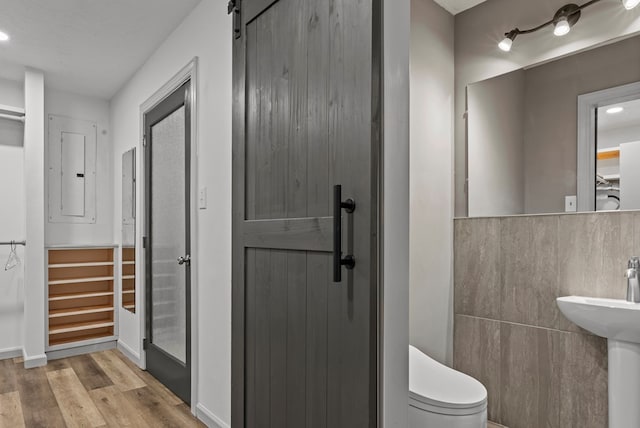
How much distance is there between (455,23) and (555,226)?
1416mm

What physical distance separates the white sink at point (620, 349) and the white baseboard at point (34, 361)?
3.89 m

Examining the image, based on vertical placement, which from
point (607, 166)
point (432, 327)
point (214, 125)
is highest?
point (214, 125)

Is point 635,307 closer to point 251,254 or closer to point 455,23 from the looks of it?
point 251,254

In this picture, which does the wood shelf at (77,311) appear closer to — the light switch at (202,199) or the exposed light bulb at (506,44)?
the light switch at (202,199)

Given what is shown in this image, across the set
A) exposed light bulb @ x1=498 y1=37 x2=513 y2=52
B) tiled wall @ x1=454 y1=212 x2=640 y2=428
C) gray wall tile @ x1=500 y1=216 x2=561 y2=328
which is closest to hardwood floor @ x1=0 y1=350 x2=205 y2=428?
tiled wall @ x1=454 y1=212 x2=640 y2=428

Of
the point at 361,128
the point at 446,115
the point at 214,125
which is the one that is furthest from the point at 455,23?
the point at 361,128

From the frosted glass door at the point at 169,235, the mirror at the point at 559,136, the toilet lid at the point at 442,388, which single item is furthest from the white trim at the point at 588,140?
the frosted glass door at the point at 169,235

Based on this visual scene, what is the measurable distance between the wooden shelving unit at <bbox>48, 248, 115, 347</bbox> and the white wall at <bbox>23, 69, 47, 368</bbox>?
0.23m

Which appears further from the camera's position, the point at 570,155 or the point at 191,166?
the point at 191,166

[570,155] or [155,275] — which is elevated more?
[570,155]

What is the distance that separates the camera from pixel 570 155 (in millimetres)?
2039

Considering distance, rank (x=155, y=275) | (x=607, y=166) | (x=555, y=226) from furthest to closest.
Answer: (x=155, y=275)
(x=555, y=226)
(x=607, y=166)

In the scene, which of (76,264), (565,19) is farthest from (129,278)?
(565,19)

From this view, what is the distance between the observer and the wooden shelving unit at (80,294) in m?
3.66
